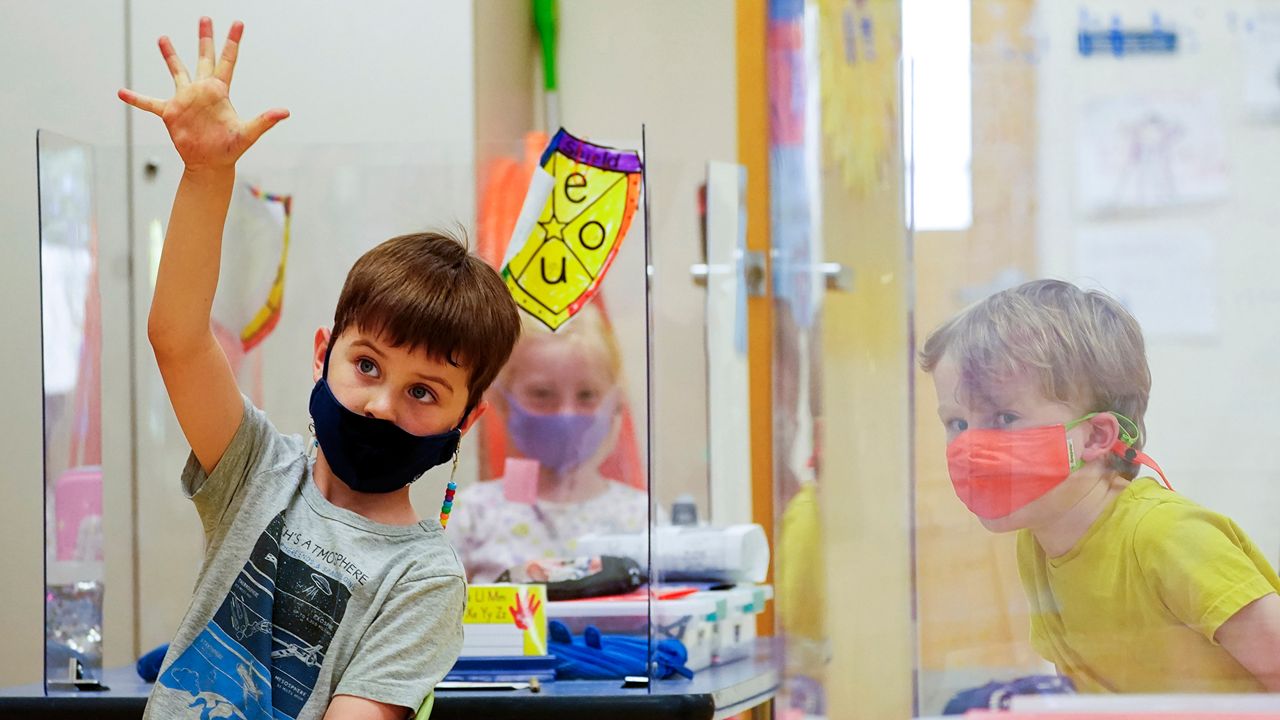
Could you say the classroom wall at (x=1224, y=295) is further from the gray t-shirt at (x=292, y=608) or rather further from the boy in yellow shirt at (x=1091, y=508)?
the gray t-shirt at (x=292, y=608)

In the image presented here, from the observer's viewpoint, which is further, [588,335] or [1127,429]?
[588,335]

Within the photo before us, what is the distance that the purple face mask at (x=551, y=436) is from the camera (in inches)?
78.9

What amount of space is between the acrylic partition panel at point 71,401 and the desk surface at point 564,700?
11 cm

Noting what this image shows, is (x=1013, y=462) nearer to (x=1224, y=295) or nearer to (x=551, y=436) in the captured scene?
(x=1224, y=295)

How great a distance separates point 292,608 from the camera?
1.20 metres

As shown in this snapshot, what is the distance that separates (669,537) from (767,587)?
0.17 metres

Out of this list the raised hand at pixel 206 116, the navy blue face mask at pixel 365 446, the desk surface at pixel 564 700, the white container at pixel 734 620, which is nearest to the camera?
the raised hand at pixel 206 116

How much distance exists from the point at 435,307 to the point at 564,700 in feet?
1.74

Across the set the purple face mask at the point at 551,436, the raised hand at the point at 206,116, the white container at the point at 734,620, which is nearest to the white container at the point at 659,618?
the white container at the point at 734,620

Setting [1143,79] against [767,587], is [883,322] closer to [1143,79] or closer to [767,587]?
[1143,79]

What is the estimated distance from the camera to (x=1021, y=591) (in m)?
1.27

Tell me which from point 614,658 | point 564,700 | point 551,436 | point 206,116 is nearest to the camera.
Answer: point 206,116

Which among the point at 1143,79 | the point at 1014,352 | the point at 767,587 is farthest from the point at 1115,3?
the point at 767,587

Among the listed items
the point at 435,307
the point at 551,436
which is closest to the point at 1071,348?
the point at 435,307
